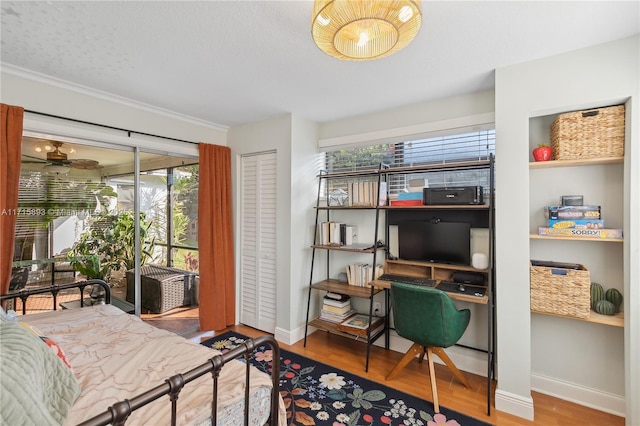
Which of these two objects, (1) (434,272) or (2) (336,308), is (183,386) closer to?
(2) (336,308)

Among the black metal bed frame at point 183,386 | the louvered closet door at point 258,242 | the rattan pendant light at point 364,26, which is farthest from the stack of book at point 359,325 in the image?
the rattan pendant light at point 364,26

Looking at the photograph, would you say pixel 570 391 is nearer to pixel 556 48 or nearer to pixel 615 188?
pixel 615 188

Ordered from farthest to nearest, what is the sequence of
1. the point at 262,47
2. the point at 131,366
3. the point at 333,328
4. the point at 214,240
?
the point at 214,240, the point at 333,328, the point at 262,47, the point at 131,366

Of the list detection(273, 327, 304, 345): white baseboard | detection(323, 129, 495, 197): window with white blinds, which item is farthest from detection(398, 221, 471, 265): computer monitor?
detection(273, 327, 304, 345): white baseboard

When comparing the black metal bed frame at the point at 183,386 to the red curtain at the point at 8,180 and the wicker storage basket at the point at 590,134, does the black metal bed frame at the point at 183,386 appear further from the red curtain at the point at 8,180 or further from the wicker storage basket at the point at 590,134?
the wicker storage basket at the point at 590,134

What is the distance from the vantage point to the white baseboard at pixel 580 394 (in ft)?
6.77

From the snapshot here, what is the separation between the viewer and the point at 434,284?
8.38 ft

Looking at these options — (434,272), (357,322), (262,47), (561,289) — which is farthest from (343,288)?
(262,47)

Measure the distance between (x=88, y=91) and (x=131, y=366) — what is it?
2.38 metres

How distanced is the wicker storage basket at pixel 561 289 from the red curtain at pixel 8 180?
384cm

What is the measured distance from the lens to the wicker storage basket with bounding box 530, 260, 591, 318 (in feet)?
6.44

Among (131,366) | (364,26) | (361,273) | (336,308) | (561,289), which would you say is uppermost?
(364,26)

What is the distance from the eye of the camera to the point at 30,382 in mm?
837

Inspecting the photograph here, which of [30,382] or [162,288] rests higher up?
[30,382]
